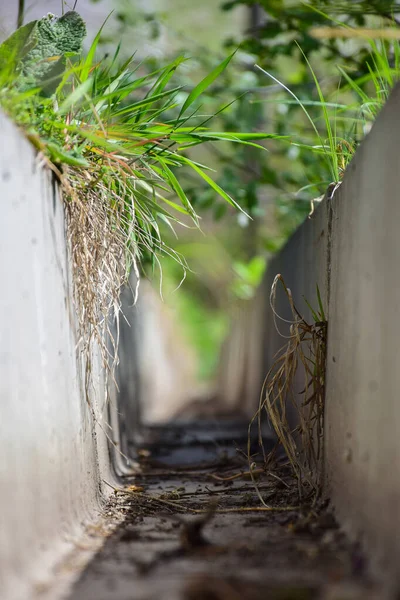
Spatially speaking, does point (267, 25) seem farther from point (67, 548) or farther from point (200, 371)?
point (200, 371)

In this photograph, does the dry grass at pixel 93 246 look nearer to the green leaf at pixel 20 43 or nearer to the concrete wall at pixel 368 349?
the green leaf at pixel 20 43

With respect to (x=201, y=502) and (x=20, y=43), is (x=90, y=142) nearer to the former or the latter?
(x=20, y=43)

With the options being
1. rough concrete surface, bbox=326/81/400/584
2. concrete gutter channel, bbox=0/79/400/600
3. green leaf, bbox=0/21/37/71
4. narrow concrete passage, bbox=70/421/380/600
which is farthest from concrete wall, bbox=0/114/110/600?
rough concrete surface, bbox=326/81/400/584

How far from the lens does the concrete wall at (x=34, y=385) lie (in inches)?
49.4

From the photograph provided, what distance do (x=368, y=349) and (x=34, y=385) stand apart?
0.77m

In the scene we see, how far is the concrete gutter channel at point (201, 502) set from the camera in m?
1.21

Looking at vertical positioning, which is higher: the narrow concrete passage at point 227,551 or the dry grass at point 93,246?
the dry grass at point 93,246

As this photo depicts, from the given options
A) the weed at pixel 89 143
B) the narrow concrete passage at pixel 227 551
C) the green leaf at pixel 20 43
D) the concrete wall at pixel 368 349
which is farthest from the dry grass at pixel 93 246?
the concrete wall at pixel 368 349

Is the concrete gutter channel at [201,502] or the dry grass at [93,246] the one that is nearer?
the concrete gutter channel at [201,502]

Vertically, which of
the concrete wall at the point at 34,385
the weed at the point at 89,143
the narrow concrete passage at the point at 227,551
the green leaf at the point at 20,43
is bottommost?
the narrow concrete passage at the point at 227,551

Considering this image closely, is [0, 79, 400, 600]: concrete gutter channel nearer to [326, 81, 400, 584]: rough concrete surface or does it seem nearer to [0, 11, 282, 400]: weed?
[326, 81, 400, 584]: rough concrete surface

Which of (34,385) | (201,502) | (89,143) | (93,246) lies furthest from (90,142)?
(201,502)

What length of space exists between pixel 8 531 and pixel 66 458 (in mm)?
423

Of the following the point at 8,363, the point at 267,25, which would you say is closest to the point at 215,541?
the point at 8,363
